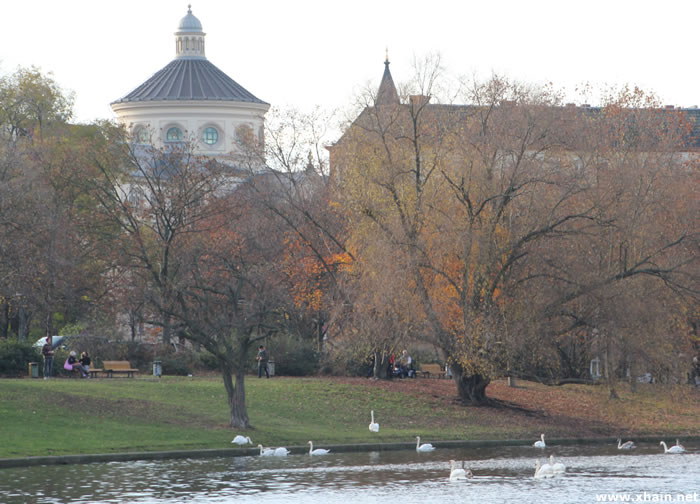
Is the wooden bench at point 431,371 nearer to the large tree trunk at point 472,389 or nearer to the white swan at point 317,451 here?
the large tree trunk at point 472,389

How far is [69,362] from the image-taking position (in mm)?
44406

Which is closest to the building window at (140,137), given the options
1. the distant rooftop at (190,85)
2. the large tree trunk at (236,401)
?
the distant rooftop at (190,85)

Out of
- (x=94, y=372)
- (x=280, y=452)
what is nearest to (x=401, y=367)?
(x=94, y=372)

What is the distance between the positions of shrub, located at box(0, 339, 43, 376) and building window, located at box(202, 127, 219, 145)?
184 feet

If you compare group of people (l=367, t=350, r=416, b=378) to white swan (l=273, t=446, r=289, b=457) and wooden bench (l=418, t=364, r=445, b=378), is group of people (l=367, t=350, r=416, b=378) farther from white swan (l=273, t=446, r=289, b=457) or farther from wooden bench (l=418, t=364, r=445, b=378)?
white swan (l=273, t=446, r=289, b=457)

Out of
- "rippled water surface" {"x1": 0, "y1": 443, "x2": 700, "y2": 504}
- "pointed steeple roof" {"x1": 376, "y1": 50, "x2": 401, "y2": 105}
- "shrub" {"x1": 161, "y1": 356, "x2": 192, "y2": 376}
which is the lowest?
"rippled water surface" {"x1": 0, "y1": 443, "x2": 700, "y2": 504}

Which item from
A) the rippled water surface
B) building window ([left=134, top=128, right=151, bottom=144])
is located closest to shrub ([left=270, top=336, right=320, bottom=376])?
building window ([left=134, top=128, right=151, bottom=144])

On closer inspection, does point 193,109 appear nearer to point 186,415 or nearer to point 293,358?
point 293,358

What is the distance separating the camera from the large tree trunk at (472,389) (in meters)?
41.2

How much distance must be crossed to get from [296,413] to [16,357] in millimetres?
13188

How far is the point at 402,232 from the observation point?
126 ft

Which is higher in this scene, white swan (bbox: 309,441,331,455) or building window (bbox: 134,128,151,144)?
building window (bbox: 134,128,151,144)

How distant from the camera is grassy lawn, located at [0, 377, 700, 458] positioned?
1225 inches

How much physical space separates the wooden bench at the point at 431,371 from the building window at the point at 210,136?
50263 mm
